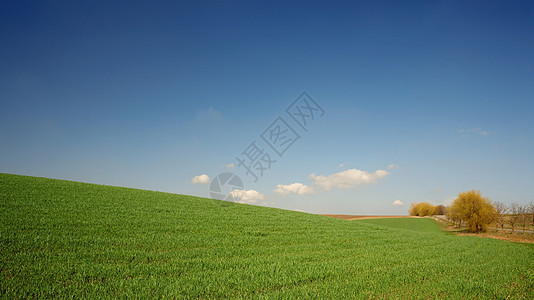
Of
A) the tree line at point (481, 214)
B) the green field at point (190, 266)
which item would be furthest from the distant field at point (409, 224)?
the green field at point (190, 266)

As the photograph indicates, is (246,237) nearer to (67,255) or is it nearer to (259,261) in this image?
(259,261)

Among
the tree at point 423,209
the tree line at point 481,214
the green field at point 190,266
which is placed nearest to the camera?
the green field at point 190,266

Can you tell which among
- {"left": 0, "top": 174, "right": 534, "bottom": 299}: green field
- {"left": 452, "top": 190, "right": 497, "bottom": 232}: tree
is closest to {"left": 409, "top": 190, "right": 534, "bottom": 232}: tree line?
{"left": 452, "top": 190, "right": 497, "bottom": 232}: tree

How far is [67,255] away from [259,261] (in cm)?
690

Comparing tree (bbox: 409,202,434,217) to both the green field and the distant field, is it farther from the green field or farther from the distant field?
the green field

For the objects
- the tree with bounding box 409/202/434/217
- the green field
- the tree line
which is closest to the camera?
the green field

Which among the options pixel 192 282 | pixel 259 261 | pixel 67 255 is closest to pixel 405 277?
pixel 259 261

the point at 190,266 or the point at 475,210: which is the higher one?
the point at 475,210

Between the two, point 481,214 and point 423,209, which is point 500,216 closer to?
point 481,214

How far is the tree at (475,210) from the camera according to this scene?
48844 millimetres

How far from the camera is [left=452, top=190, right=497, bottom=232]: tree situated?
160 ft

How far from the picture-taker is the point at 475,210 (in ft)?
165

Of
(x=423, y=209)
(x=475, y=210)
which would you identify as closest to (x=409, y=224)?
(x=475, y=210)

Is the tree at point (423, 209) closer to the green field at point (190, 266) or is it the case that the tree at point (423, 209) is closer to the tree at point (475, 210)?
the tree at point (475, 210)
